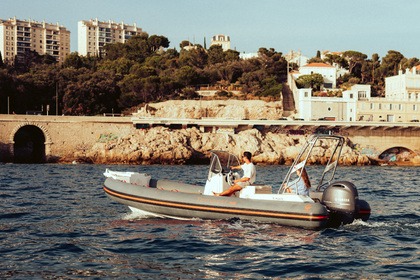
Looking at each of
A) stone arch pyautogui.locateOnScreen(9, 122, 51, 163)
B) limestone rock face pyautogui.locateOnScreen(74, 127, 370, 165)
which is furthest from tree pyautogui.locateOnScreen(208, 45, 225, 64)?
limestone rock face pyautogui.locateOnScreen(74, 127, 370, 165)

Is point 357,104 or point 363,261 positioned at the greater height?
point 357,104

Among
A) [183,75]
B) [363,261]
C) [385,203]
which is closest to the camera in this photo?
[363,261]

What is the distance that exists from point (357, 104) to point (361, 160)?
42.5 feet

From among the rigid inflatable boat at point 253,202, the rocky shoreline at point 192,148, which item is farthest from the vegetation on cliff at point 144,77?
the rigid inflatable boat at point 253,202

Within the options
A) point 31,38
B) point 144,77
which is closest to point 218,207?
point 144,77

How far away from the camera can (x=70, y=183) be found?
29344mm

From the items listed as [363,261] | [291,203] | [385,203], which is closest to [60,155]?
[385,203]

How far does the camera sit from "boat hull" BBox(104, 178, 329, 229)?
590 inches

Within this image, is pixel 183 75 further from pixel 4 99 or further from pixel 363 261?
pixel 363 261

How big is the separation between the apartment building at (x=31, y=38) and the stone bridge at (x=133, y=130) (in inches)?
3215

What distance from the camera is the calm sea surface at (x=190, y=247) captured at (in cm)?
1114

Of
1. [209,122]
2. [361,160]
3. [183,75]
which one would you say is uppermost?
[183,75]

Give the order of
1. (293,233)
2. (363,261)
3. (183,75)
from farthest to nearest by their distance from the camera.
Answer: (183,75) → (293,233) → (363,261)

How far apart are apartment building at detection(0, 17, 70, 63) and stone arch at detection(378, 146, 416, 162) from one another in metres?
93.7
